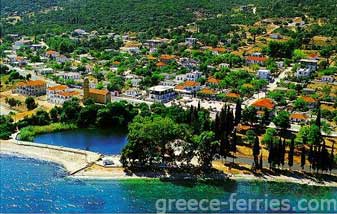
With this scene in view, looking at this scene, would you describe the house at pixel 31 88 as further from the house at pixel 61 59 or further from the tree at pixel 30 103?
the house at pixel 61 59

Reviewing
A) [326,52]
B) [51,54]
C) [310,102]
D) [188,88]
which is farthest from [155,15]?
[310,102]

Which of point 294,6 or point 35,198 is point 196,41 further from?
point 35,198

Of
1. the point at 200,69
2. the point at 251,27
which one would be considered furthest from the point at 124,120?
the point at 251,27

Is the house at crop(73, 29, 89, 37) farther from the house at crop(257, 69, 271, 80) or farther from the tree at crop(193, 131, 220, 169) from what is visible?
the tree at crop(193, 131, 220, 169)

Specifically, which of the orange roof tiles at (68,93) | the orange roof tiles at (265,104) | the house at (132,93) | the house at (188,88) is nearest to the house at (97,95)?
the orange roof tiles at (68,93)

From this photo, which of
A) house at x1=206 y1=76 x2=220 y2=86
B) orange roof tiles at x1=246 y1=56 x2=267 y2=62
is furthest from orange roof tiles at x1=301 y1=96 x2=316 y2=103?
orange roof tiles at x1=246 y1=56 x2=267 y2=62
